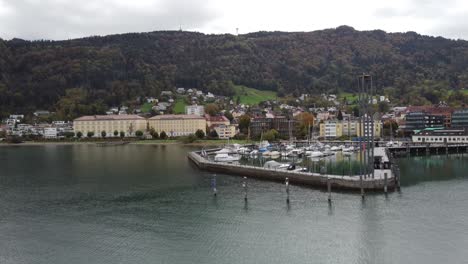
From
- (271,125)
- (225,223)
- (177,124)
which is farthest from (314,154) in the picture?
(177,124)

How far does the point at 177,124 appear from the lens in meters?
101

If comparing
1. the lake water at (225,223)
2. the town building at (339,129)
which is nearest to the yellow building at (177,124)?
the town building at (339,129)

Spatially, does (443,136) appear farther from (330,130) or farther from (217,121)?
(217,121)

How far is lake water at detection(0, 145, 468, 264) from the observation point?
1859 cm

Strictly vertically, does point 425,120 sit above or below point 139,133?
above

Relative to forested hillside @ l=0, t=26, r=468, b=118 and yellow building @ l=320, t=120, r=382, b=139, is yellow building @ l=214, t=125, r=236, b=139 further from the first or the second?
forested hillside @ l=0, t=26, r=468, b=118

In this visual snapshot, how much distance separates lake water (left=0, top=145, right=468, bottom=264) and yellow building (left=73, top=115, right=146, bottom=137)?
6661cm

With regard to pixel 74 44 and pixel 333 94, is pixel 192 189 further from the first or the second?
pixel 74 44

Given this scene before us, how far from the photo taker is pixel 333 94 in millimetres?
143875

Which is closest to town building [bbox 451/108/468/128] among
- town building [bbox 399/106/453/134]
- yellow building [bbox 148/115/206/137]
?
town building [bbox 399/106/453/134]

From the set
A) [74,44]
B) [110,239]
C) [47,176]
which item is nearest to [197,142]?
[47,176]

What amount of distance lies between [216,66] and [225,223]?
5598 inches

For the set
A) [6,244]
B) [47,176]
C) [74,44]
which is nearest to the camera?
[6,244]

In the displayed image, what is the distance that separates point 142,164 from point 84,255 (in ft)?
105
